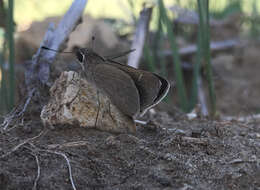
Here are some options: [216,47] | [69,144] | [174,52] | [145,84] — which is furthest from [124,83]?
[216,47]

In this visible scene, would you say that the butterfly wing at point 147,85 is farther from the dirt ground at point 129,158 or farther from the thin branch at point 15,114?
the thin branch at point 15,114

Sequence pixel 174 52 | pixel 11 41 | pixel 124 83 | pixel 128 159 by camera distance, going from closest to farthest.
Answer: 1. pixel 128 159
2. pixel 124 83
3. pixel 11 41
4. pixel 174 52

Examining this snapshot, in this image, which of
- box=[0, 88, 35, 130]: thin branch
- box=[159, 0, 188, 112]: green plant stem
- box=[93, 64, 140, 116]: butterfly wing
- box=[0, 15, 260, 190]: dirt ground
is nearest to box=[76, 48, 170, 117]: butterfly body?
box=[93, 64, 140, 116]: butterfly wing

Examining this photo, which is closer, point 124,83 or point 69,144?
point 69,144

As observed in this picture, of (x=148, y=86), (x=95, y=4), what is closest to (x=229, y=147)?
(x=148, y=86)

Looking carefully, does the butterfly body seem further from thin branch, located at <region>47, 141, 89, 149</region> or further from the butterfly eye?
thin branch, located at <region>47, 141, 89, 149</region>

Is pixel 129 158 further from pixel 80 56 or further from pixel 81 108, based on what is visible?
pixel 80 56

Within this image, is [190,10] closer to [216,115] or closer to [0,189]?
[216,115]
